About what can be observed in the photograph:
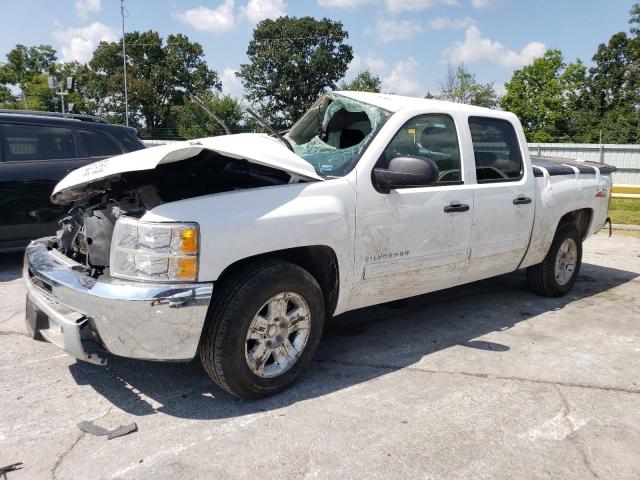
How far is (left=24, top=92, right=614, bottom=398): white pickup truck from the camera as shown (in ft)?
9.21

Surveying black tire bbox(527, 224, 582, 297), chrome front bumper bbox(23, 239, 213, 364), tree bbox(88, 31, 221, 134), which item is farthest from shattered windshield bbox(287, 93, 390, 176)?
tree bbox(88, 31, 221, 134)

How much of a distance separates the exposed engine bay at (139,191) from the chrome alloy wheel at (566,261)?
3.36 meters

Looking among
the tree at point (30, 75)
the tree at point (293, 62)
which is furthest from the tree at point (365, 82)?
the tree at point (30, 75)

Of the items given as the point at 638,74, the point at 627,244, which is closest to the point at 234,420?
the point at 627,244

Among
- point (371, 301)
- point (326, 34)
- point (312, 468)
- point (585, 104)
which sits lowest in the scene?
point (312, 468)

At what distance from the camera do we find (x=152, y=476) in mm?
2465

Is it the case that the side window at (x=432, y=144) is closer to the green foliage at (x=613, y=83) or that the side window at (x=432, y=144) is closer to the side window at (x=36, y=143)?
the side window at (x=36, y=143)

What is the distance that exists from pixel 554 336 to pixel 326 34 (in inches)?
2287

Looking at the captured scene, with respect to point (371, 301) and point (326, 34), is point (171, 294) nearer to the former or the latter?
point (371, 301)

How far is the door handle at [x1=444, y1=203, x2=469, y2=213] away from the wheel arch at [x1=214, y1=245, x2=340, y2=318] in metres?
1.07

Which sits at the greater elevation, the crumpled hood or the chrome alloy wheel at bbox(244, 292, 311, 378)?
the crumpled hood

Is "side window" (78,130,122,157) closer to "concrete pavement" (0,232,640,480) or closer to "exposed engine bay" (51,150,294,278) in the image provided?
"concrete pavement" (0,232,640,480)

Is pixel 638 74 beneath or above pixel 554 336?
above

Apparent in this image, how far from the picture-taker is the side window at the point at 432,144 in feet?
12.4
